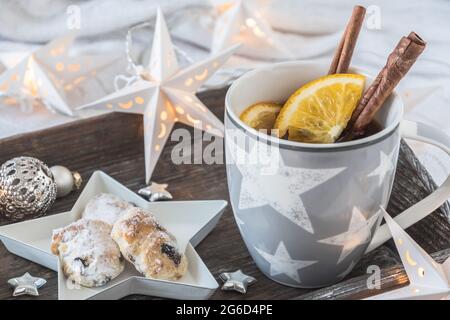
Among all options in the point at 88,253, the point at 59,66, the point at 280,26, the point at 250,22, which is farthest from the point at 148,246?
the point at 280,26

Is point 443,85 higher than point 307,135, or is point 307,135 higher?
point 307,135

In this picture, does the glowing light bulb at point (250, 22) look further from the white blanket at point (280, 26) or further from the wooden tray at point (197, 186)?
the wooden tray at point (197, 186)

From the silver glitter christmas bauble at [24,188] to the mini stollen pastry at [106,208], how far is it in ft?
0.20

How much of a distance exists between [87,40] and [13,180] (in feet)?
2.37

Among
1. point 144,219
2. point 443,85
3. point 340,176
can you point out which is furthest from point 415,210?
point 443,85

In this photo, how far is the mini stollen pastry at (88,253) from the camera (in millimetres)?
751

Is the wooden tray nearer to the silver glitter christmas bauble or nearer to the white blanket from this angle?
the silver glitter christmas bauble

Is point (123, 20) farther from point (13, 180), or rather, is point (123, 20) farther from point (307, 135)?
point (307, 135)

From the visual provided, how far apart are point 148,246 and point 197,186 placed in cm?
20

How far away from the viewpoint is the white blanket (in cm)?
147

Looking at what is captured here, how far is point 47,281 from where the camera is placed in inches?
31.1

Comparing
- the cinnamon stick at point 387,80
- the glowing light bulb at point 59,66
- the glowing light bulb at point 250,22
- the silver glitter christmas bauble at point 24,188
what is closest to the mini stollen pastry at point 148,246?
the silver glitter christmas bauble at point 24,188

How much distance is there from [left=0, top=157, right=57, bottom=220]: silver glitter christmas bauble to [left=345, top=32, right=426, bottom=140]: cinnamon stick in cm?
39

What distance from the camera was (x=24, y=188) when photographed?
86 cm
